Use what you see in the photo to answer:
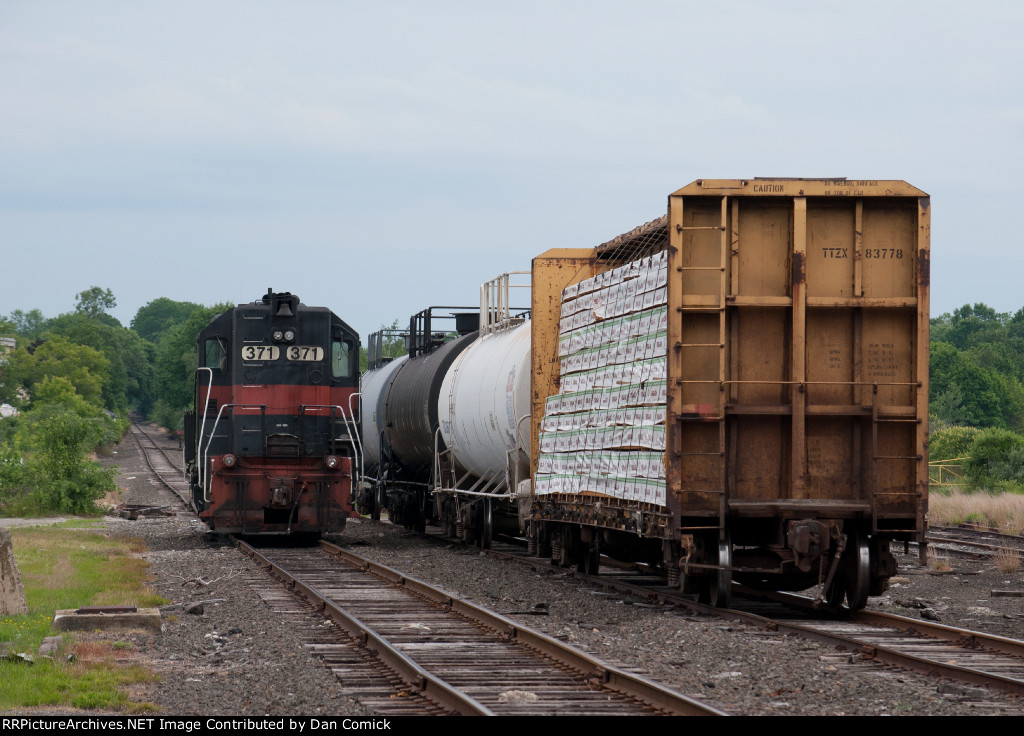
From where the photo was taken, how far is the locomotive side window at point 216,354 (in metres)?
21.5

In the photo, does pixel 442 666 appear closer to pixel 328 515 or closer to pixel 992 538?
pixel 328 515

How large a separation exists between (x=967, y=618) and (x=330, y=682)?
716 cm

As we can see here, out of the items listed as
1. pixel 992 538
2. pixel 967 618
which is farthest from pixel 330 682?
pixel 992 538

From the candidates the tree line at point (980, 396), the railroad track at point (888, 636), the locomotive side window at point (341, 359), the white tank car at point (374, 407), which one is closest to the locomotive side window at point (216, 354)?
the locomotive side window at point (341, 359)

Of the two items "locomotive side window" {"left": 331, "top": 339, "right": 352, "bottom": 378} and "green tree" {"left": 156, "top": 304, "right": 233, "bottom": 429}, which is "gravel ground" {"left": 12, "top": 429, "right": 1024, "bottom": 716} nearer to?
"locomotive side window" {"left": 331, "top": 339, "right": 352, "bottom": 378}

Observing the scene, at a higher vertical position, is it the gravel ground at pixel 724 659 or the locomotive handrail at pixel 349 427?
the locomotive handrail at pixel 349 427

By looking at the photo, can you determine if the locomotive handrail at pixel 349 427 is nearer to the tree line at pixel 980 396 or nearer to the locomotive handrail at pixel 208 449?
the locomotive handrail at pixel 208 449

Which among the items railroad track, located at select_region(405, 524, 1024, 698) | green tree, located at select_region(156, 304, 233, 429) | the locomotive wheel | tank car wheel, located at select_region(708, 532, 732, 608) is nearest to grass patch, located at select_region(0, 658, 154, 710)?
tank car wheel, located at select_region(708, 532, 732, 608)

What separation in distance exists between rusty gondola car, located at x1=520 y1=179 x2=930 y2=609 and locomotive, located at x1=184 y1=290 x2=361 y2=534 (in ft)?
31.6

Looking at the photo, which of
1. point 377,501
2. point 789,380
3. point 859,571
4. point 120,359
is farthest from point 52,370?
point 859,571

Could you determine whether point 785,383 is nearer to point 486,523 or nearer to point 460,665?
point 460,665

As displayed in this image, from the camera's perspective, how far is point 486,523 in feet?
66.2

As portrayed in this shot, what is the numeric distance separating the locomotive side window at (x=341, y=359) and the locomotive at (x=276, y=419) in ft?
0.06

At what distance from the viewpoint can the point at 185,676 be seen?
364 inches
